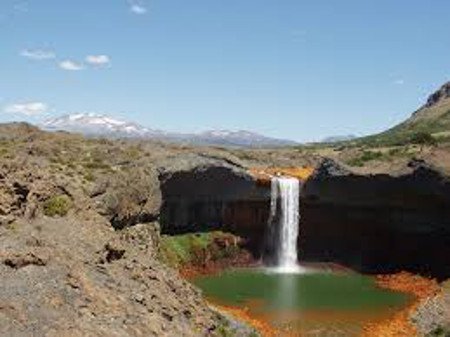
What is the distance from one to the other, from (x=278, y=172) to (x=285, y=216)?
734 cm

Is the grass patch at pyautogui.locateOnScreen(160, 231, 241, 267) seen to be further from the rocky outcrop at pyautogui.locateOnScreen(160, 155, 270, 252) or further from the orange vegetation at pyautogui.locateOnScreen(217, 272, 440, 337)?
the orange vegetation at pyautogui.locateOnScreen(217, 272, 440, 337)

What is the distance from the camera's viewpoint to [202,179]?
263 ft

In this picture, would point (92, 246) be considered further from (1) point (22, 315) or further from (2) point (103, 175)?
(2) point (103, 175)

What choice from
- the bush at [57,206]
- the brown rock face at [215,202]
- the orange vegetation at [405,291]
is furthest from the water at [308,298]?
the bush at [57,206]

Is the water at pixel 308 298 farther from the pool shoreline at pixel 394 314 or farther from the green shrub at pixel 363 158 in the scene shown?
the green shrub at pixel 363 158

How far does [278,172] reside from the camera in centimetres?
8906

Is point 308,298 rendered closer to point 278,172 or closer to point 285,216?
point 285,216

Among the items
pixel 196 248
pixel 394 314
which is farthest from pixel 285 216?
pixel 394 314

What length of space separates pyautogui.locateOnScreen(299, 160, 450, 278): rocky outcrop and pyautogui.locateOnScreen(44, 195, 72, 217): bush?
50634 millimetres

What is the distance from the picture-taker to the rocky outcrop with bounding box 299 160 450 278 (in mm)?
75312

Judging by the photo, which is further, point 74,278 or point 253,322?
point 253,322

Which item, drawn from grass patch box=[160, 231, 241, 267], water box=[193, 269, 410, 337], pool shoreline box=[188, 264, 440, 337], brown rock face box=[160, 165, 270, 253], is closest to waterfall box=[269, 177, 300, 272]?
brown rock face box=[160, 165, 270, 253]

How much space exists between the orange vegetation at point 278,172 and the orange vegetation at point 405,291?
51.2 ft

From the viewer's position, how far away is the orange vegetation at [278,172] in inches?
3276
